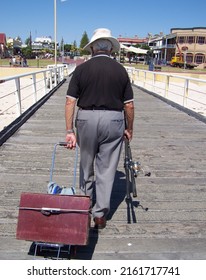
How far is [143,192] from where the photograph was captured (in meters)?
3.96

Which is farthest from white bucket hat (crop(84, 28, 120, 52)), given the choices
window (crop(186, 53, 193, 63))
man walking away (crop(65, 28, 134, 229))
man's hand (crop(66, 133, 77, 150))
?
window (crop(186, 53, 193, 63))

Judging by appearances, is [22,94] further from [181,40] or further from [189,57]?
[181,40]

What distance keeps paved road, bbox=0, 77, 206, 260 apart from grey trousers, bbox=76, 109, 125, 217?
15.8 inches

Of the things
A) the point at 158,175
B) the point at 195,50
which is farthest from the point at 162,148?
the point at 195,50

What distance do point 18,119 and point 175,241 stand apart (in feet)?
17.3

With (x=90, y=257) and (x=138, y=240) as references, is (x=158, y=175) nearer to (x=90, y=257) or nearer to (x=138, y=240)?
(x=138, y=240)

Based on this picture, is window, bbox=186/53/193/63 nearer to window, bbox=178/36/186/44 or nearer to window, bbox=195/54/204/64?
window, bbox=195/54/204/64

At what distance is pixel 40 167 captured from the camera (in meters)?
4.72

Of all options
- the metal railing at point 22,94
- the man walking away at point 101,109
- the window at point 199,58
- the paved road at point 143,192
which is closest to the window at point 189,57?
the window at point 199,58

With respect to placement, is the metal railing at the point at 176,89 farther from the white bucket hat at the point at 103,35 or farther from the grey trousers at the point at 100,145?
the grey trousers at the point at 100,145

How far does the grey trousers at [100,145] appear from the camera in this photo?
9.18ft

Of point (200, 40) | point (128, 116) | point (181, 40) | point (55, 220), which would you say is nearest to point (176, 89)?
point (128, 116)

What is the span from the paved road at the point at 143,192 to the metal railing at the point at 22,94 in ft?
2.80

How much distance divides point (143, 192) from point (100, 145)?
4.25ft
